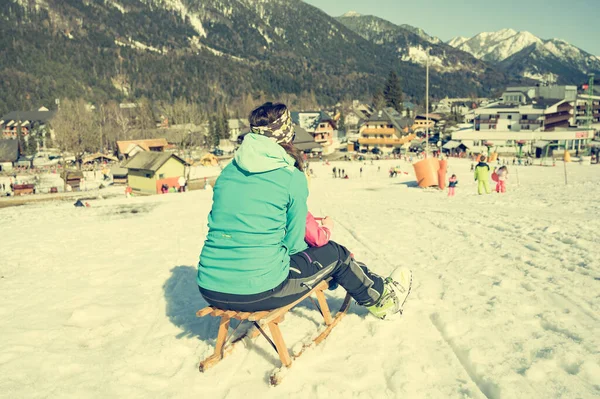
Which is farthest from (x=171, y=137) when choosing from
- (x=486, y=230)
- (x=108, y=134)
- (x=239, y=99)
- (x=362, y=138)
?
(x=239, y=99)

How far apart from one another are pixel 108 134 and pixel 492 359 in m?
104

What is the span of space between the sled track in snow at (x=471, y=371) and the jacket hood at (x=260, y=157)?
2.21 meters

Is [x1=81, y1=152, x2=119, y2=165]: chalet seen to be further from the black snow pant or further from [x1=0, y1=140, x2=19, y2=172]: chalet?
the black snow pant

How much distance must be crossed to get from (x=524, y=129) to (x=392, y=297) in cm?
8457

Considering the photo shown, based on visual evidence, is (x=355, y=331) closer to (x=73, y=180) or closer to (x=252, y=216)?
(x=252, y=216)

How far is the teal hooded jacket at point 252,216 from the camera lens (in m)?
3.19

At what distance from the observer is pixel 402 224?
410 inches

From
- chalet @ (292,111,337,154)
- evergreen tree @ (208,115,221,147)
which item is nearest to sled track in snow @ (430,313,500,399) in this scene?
chalet @ (292,111,337,154)

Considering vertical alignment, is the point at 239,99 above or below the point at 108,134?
above

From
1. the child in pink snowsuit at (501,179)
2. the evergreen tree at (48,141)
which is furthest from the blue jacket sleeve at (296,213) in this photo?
the evergreen tree at (48,141)

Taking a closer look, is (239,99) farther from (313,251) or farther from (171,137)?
(313,251)

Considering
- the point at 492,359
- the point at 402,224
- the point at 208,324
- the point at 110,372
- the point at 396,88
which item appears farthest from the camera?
the point at 396,88

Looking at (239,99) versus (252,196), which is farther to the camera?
(239,99)

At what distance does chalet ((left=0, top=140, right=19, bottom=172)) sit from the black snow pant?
8169 centimetres
